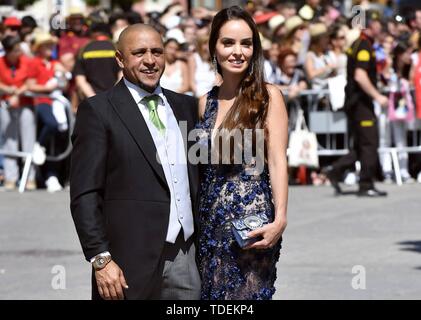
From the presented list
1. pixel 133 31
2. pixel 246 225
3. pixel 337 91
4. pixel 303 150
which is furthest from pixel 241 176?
pixel 337 91

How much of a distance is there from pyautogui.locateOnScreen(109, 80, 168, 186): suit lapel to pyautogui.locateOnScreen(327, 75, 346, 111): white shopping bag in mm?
10607

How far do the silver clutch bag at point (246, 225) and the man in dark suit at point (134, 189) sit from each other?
20 cm

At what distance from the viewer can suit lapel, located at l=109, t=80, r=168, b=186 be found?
5.17 meters

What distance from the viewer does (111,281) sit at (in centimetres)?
507

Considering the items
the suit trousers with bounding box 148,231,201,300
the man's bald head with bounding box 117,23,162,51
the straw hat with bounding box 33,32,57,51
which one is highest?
the straw hat with bounding box 33,32,57,51

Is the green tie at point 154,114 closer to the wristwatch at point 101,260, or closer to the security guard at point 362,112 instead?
the wristwatch at point 101,260

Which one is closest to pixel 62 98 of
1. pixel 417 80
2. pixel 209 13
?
pixel 417 80

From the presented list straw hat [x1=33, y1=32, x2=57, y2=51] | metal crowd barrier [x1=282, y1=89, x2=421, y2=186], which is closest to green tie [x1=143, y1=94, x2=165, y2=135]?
metal crowd barrier [x1=282, y1=89, x2=421, y2=186]

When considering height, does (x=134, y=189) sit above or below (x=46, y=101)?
below

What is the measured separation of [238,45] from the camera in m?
5.41

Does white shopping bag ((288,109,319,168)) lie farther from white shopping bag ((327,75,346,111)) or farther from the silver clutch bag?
the silver clutch bag

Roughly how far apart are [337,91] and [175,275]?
10.8m

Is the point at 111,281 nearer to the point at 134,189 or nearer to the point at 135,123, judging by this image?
the point at 134,189

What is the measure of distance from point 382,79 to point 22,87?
4841 mm
